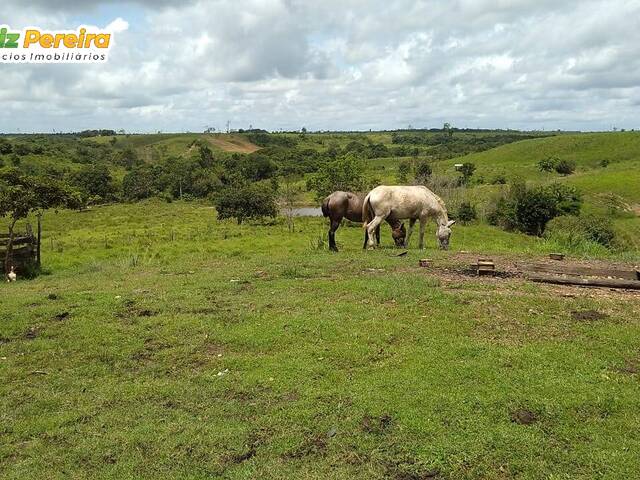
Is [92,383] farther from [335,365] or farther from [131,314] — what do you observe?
[335,365]

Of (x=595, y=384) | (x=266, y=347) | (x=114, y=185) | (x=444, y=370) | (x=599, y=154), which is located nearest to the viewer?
(x=595, y=384)

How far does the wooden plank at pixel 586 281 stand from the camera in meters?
10.4

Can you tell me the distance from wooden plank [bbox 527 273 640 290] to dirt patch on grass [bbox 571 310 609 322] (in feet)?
6.20

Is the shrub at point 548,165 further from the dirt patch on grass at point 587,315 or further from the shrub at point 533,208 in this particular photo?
the dirt patch on grass at point 587,315

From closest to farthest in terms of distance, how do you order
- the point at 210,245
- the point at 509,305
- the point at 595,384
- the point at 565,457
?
the point at 565,457 < the point at 595,384 < the point at 509,305 < the point at 210,245

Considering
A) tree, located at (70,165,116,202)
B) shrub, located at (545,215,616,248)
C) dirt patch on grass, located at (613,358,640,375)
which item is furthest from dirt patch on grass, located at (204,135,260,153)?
dirt patch on grass, located at (613,358,640,375)

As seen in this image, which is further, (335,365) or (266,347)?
(266,347)

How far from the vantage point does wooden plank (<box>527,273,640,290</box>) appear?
1044 centimetres

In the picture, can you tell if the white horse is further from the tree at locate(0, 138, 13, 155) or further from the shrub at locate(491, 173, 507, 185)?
the tree at locate(0, 138, 13, 155)

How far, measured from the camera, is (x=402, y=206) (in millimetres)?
16359

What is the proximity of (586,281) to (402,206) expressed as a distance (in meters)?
6.68

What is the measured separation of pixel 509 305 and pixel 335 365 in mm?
3832

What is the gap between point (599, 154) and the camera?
Result: 337 ft

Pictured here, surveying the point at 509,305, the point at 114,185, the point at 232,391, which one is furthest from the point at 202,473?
the point at 114,185
